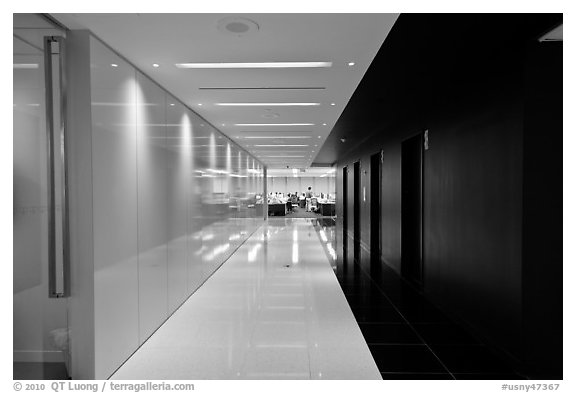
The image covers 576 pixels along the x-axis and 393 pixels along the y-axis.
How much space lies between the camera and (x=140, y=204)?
449cm

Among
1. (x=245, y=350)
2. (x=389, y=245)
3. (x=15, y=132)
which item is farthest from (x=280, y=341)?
(x=389, y=245)

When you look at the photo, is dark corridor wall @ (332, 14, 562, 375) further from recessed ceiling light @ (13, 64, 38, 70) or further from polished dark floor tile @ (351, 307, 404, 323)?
recessed ceiling light @ (13, 64, 38, 70)

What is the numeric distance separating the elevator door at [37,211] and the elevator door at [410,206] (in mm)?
6229

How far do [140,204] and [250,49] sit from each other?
2.19 meters

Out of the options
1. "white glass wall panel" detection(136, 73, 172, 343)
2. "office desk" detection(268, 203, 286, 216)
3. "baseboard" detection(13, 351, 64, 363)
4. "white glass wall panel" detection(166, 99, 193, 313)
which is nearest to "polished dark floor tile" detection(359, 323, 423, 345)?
"white glass wall panel" detection(136, 73, 172, 343)

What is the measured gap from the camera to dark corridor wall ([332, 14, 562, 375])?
3.50 m

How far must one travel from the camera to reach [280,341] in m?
4.53

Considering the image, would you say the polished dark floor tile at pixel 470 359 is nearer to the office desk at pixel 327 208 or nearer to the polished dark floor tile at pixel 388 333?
the polished dark floor tile at pixel 388 333

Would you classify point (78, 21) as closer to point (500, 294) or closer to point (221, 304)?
point (221, 304)

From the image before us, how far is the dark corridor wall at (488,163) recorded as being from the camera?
350cm

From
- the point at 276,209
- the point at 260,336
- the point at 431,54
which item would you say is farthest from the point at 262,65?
the point at 276,209
